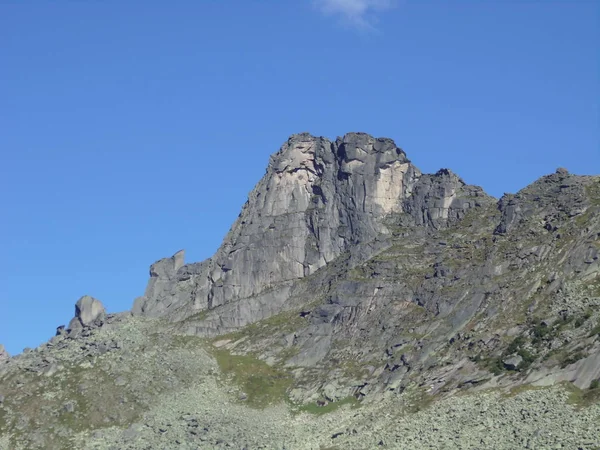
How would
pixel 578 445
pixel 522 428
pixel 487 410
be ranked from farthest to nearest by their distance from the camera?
pixel 487 410, pixel 522 428, pixel 578 445

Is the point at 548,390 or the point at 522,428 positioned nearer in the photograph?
the point at 522,428

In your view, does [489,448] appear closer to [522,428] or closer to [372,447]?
[522,428]

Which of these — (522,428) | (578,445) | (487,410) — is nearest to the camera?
(578,445)

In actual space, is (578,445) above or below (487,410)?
below

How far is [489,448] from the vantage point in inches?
7180

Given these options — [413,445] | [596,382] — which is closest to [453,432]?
[413,445]

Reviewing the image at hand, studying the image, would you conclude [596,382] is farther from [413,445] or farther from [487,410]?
[413,445]

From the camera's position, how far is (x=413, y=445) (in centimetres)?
19375

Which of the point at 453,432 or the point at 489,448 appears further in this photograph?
the point at 453,432

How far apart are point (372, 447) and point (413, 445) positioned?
8955 millimetres

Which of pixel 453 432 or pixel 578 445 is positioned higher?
pixel 453 432

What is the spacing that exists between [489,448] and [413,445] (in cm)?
1617

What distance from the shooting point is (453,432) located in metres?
194

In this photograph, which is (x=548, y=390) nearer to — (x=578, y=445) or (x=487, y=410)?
(x=487, y=410)
